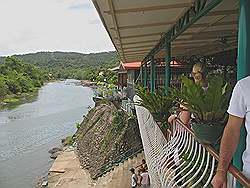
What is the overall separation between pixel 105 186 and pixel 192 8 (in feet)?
26.9

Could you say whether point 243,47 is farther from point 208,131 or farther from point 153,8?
point 153,8

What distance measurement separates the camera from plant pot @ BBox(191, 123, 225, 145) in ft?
9.21

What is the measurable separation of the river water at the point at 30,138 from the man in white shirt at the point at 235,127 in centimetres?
1867

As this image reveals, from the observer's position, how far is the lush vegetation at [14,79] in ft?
197

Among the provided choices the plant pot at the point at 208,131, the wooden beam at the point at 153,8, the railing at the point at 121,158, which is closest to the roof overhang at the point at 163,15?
the wooden beam at the point at 153,8

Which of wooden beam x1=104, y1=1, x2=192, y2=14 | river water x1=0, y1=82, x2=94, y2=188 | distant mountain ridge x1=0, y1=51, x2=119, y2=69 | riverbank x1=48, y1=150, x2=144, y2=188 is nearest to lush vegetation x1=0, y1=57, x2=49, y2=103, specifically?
river water x1=0, y1=82, x2=94, y2=188

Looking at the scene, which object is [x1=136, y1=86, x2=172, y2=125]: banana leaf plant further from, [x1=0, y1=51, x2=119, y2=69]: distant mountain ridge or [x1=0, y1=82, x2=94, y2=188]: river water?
[x1=0, y1=51, x2=119, y2=69]: distant mountain ridge

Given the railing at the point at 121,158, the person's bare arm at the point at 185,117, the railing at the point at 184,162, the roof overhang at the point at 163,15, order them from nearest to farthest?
1. the railing at the point at 184,162
2. the person's bare arm at the point at 185,117
3. the roof overhang at the point at 163,15
4. the railing at the point at 121,158

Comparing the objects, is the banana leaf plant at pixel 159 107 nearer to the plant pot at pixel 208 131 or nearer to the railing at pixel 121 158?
the plant pot at pixel 208 131

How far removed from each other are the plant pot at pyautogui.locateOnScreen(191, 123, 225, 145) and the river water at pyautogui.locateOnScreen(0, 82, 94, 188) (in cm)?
1781

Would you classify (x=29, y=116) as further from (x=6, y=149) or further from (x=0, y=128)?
(x=6, y=149)

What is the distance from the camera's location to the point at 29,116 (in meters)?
41.6

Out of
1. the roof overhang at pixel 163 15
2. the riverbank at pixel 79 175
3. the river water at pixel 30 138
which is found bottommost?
the river water at pixel 30 138

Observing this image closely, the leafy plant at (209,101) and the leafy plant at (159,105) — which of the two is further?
the leafy plant at (159,105)
